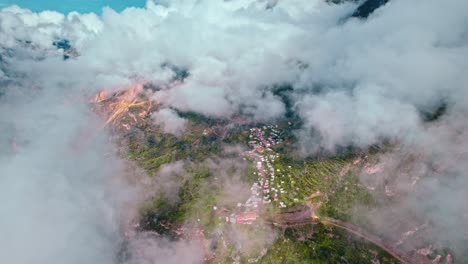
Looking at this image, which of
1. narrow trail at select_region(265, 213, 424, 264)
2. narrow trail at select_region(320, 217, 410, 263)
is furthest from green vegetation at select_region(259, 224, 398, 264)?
narrow trail at select_region(265, 213, 424, 264)

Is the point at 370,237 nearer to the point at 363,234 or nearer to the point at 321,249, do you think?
the point at 363,234

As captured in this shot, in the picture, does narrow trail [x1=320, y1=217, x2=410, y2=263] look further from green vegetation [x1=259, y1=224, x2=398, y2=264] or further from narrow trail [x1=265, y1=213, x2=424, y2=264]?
green vegetation [x1=259, y1=224, x2=398, y2=264]

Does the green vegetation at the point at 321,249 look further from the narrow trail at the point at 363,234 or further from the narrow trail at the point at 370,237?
the narrow trail at the point at 363,234

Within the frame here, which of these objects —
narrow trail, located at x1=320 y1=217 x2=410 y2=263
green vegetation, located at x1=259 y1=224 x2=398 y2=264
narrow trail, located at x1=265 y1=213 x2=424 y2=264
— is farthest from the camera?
green vegetation, located at x1=259 y1=224 x2=398 y2=264

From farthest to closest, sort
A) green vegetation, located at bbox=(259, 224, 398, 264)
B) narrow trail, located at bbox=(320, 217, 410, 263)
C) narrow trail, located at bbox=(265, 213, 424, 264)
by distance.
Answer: green vegetation, located at bbox=(259, 224, 398, 264) < narrow trail, located at bbox=(320, 217, 410, 263) < narrow trail, located at bbox=(265, 213, 424, 264)

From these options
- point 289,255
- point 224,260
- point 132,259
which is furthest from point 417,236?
point 132,259

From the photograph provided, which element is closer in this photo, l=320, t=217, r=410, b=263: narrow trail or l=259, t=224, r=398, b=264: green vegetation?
l=320, t=217, r=410, b=263: narrow trail

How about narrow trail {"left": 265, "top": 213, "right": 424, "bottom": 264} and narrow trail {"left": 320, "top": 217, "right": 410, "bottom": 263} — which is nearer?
narrow trail {"left": 265, "top": 213, "right": 424, "bottom": 264}

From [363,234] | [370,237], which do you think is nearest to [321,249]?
[363,234]

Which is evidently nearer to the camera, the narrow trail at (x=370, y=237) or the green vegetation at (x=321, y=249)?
the narrow trail at (x=370, y=237)

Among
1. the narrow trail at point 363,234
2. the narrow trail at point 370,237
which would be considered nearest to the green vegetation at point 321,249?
the narrow trail at point 370,237

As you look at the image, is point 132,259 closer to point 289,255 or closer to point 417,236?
point 289,255

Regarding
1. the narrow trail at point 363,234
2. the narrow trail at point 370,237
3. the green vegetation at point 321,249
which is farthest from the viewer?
the green vegetation at point 321,249
